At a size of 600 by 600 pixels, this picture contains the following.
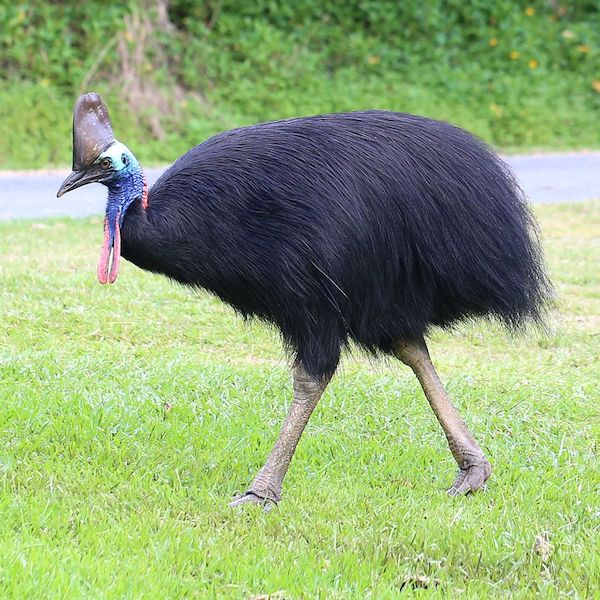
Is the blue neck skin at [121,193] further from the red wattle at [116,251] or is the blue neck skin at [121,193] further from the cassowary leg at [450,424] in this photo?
the cassowary leg at [450,424]

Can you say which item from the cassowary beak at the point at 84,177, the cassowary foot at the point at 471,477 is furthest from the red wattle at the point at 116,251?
the cassowary foot at the point at 471,477

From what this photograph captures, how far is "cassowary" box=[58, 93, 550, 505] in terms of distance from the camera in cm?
371

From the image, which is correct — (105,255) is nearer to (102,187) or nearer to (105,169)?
(105,169)

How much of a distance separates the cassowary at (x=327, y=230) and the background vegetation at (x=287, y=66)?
8807 millimetres

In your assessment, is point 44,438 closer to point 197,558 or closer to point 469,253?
point 197,558

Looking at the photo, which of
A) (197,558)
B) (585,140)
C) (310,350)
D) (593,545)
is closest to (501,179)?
(310,350)

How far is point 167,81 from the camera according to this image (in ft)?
44.8

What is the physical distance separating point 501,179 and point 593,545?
4.18 ft

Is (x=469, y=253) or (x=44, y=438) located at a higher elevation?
(x=469, y=253)

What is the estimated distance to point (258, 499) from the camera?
152 inches

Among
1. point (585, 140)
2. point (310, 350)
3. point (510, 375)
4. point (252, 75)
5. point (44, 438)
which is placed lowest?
point (585, 140)

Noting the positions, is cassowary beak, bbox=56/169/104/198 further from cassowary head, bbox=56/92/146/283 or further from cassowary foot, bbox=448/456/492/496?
cassowary foot, bbox=448/456/492/496

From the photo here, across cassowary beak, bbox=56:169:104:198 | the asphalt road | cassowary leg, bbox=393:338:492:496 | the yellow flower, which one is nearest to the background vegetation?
the yellow flower

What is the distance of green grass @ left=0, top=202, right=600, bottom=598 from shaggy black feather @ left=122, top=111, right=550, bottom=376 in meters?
0.58
